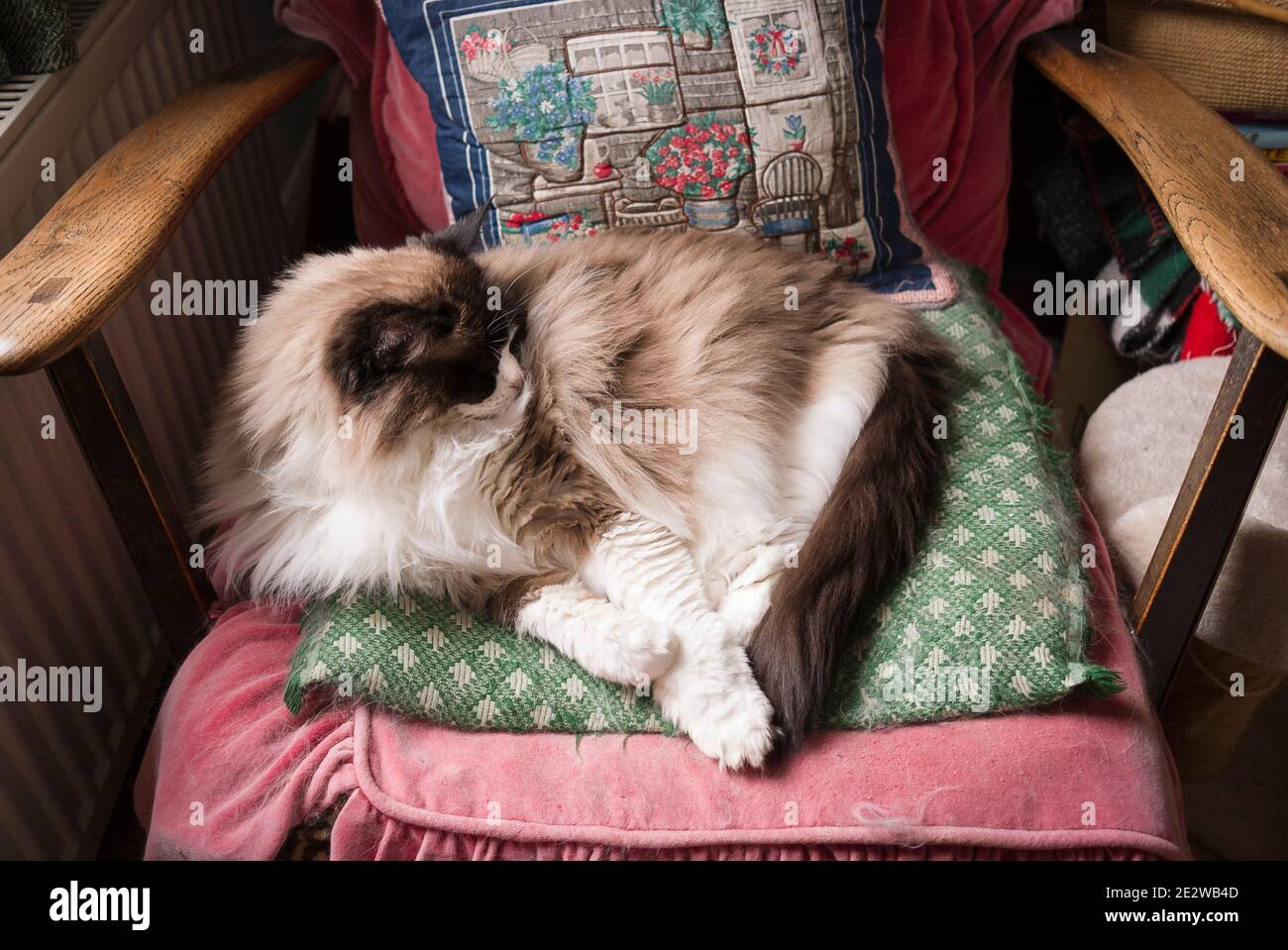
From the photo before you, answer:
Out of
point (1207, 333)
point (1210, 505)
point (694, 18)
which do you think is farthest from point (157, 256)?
point (1207, 333)

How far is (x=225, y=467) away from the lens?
50.4 inches

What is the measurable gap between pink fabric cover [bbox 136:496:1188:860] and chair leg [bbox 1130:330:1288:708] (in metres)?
0.11

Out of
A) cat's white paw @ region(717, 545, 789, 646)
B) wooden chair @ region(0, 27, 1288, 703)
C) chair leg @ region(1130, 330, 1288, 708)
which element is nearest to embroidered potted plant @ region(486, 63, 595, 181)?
wooden chair @ region(0, 27, 1288, 703)

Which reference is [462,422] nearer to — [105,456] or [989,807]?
[105,456]

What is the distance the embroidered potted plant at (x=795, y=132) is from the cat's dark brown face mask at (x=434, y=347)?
516 mm

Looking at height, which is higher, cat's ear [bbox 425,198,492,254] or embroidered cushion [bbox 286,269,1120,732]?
cat's ear [bbox 425,198,492,254]

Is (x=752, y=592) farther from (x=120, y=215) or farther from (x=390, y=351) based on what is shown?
(x=120, y=215)

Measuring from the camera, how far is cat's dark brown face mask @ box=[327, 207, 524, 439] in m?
1.07

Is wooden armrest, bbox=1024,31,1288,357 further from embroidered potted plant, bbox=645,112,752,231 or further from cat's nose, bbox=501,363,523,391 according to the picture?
cat's nose, bbox=501,363,523,391

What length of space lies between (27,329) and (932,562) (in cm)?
102

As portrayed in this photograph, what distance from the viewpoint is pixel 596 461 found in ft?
4.07

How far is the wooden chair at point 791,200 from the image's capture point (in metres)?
1.49

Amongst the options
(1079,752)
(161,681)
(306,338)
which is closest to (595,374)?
(306,338)

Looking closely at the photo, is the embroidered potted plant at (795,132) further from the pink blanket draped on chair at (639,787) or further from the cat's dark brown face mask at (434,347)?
the pink blanket draped on chair at (639,787)
